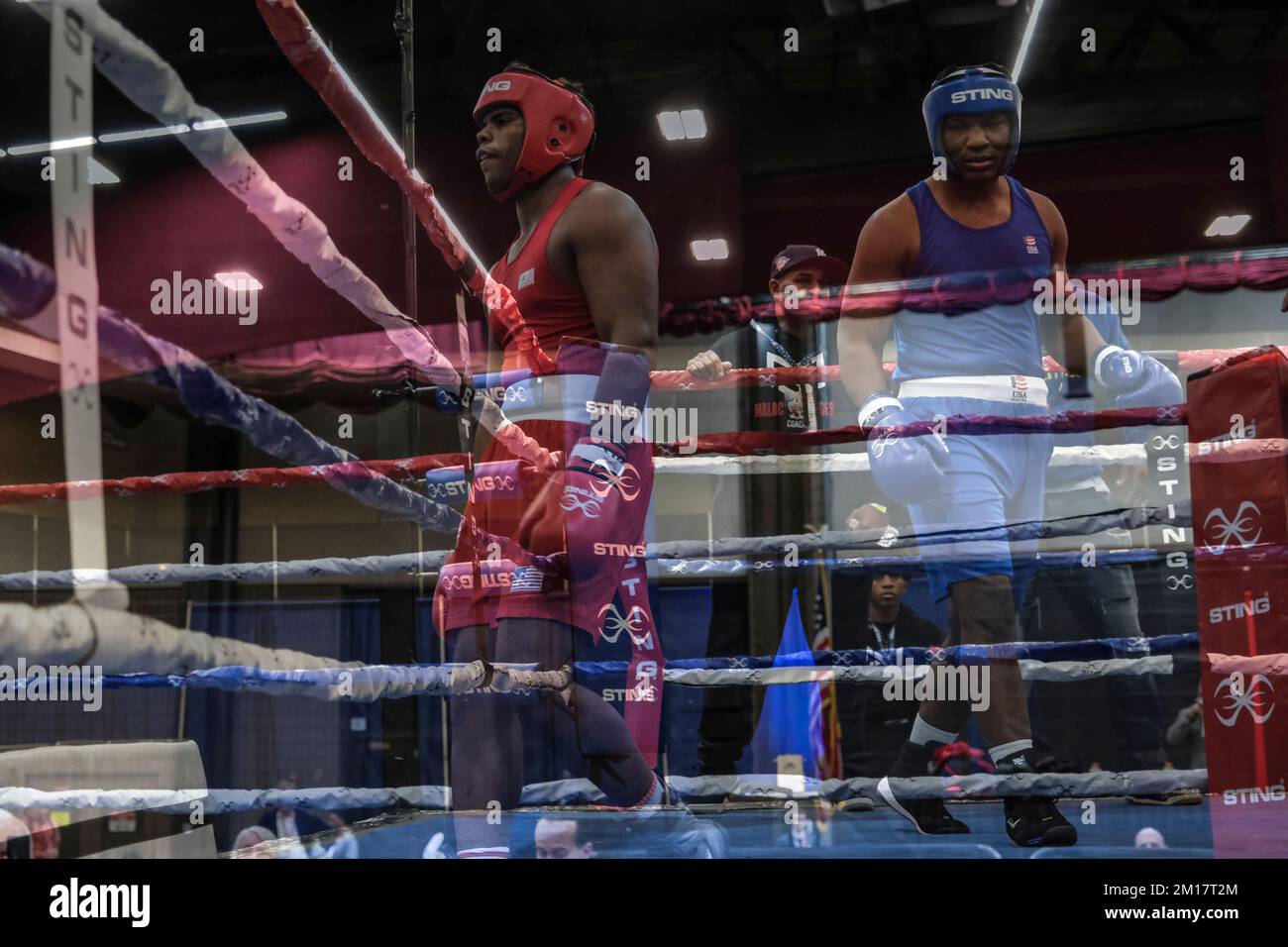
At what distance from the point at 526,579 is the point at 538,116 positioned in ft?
1.93

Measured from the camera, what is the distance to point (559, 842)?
1128mm

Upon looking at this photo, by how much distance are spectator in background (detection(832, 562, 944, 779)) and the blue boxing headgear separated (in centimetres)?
157

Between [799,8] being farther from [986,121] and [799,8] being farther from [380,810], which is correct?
[380,810]

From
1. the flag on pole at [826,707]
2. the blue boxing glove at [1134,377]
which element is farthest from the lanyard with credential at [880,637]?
the blue boxing glove at [1134,377]

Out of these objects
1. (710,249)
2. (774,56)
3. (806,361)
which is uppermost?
(774,56)

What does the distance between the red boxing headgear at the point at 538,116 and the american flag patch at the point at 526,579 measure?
50cm

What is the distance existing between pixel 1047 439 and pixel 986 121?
1.42 feet

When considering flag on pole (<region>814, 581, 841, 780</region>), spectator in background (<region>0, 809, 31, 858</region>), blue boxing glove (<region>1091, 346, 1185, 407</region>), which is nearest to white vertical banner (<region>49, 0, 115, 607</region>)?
spectator in background (<region>0, 809, 31, 858</region>)

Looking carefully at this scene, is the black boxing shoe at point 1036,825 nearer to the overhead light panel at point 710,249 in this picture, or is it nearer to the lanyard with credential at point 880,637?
the lanyard with credential at point 880,637

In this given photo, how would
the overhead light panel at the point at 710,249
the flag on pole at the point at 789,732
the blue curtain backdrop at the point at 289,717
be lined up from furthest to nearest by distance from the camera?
the blue curtain backdrop at the point at 289,717 < the overhead light panel at the point at 710,249 < the flag on pole at the point at 789,732

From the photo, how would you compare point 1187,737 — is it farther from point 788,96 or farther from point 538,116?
point 538,116

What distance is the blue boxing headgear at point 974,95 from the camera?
4.40ft

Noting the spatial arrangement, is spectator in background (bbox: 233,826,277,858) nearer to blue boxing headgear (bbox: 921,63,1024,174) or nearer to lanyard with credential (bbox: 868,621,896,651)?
blue boxing headgear (bbox: 921,63,1024,174)

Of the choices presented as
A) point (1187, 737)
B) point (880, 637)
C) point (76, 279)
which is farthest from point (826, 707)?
point (76, 279)
